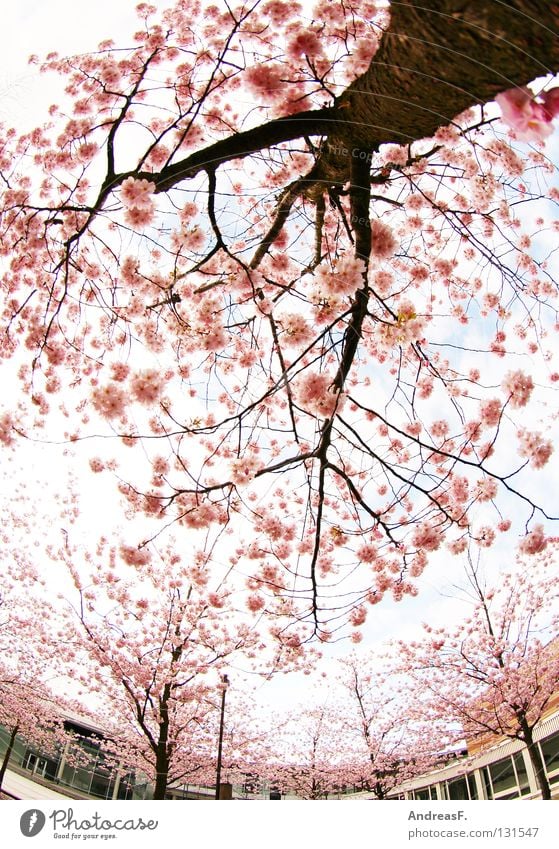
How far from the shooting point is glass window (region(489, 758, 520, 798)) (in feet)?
10.0

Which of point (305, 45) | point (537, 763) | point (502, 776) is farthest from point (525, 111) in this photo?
point (502, 776)

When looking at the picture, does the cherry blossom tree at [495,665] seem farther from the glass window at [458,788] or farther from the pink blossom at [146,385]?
the pink blossom at [146,385]

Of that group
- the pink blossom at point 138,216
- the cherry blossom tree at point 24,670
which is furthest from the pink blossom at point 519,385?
the cherry blossom tree at point 24,670

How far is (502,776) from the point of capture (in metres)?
3.26

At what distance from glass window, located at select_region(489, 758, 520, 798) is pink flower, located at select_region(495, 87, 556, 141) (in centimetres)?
354

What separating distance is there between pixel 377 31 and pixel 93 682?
6.05 metres

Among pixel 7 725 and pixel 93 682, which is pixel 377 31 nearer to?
pixel 7 725

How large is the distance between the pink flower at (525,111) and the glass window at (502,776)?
3.54 meters

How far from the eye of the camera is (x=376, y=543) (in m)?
2.17

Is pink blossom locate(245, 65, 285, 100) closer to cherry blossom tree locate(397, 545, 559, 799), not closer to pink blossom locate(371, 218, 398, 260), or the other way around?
pink blossom locate(371, 218, 398, 260)

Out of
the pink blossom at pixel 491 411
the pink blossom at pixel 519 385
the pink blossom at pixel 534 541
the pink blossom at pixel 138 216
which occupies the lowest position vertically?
the pink blossom at pixel 534 541

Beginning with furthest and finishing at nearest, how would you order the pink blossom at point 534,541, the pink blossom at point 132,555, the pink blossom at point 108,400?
the pink blossom at point 132,555
the pink blossom at point 534,541
the pink blossom at point 108,400

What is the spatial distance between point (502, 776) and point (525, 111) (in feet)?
13.1

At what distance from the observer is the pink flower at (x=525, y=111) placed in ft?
2.50
